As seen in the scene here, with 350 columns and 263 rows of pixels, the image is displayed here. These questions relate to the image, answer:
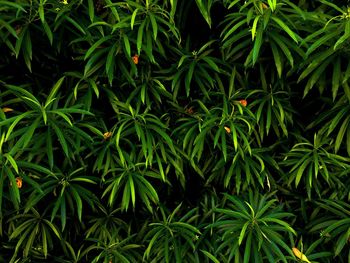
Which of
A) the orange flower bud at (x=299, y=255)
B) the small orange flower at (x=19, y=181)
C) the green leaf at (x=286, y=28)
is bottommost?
the orange flower bud at (x=299, y=255)

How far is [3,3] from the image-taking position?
6.79 feet

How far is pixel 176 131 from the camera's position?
2307mm

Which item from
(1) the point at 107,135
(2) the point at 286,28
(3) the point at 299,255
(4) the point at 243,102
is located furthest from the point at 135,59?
(3) the point at 299,255

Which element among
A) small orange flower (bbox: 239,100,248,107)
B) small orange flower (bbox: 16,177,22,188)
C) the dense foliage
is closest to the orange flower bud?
the dense foliage

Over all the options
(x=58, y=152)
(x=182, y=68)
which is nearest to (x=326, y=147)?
(x=182, y=68)

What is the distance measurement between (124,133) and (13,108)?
508mm

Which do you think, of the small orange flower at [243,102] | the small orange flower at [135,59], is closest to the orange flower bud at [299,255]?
the small orange flower at [243,102]

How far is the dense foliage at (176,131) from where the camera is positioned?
2139mm

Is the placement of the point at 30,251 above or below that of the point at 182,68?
below

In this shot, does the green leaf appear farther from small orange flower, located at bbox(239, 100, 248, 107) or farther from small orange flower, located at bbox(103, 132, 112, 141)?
small orange flower, located at bbox(103, 132, 112, 141)

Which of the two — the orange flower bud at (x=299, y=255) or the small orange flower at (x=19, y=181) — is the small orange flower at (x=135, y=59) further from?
the orange flower bud at (x=299, y=255)

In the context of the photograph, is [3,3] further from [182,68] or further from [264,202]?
[264,202]

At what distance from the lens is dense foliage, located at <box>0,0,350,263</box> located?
2.14 m

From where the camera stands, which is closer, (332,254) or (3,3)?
(3,3)
